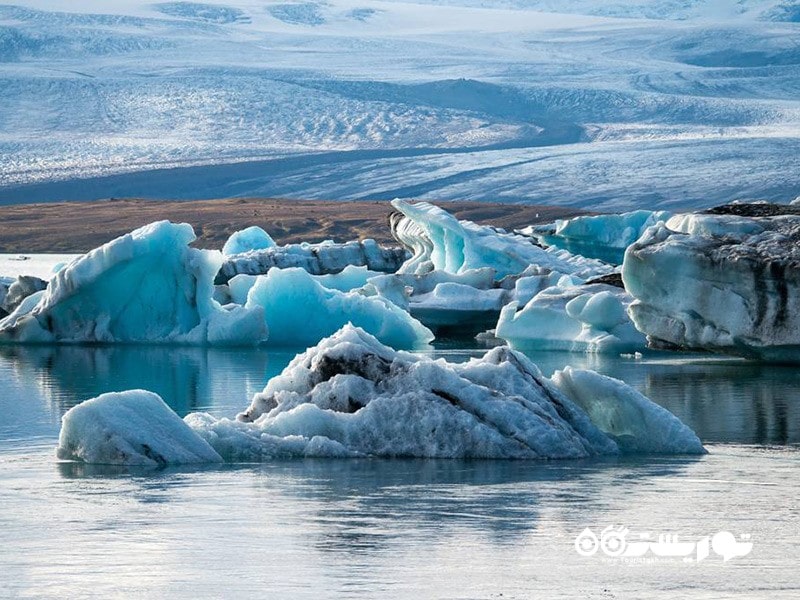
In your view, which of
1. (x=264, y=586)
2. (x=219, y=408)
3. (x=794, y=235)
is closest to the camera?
(x=264, y=586)

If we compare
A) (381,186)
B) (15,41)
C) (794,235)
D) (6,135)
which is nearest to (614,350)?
(794,235)

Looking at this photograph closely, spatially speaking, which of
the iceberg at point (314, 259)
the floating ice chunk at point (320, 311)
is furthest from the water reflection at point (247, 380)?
the iceberg at point (314, 259)

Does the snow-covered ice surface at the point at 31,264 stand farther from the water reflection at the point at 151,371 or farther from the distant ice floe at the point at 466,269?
the water reflection at the point at 151,371

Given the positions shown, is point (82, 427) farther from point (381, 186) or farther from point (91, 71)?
point (91, 71)

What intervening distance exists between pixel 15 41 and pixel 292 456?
252 feet

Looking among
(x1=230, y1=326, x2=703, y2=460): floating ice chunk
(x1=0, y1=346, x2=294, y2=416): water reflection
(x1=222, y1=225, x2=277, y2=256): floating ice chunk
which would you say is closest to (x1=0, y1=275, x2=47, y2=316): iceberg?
(x1=0, y1=346, x2=294, y2=416): water reflection

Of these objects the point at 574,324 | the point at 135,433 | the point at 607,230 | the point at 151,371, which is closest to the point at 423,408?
the point at 135,433

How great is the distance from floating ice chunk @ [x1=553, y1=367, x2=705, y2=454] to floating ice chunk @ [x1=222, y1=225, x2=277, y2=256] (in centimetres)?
2457

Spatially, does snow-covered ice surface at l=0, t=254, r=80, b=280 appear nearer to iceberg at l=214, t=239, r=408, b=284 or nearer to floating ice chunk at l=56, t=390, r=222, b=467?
iceberg at l=214, t=239, r=408, b=284

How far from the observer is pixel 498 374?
367 inches

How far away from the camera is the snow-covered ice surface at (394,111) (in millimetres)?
65938

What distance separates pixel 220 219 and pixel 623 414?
149 ft

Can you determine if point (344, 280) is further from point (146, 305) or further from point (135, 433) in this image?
point (135, 433)

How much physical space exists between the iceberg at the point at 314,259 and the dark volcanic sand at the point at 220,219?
699 inches
